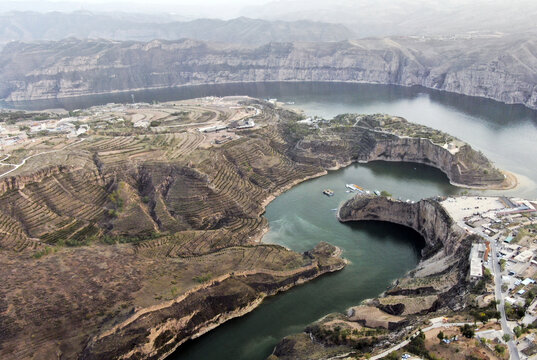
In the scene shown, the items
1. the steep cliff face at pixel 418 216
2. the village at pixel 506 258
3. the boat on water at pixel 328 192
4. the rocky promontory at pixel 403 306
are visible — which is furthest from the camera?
the boat on water at pixel 328 192

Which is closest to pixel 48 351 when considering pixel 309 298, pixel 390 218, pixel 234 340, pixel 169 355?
pixel 169 355

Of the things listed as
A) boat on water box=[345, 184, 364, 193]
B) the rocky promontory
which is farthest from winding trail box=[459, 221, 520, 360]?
boat on water box=[345, 184, 364, 193]

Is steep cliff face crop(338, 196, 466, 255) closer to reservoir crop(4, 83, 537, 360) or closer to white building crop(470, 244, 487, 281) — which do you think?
reservoir crop(4, 83, 537, 360)

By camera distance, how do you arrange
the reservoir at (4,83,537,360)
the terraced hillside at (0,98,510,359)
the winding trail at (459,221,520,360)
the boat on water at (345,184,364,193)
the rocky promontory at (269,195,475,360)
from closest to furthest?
1. the winding trail at (459,221,520,360)
2. the rocky promontory at (269,195,475,360)
3. the terraced hillside at (0,98,510,359)
4. the reservoir at (4,83,537,360)
5. the boat on water at (345,184,364,193)

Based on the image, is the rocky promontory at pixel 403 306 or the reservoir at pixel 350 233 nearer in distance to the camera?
the rocky promontory at pixel 403 306

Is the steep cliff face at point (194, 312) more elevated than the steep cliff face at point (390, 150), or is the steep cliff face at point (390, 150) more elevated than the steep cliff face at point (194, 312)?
the steep cliff face at point (390, 150)

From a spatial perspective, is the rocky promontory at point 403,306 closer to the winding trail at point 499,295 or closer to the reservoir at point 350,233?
the winding trail at point 499,295

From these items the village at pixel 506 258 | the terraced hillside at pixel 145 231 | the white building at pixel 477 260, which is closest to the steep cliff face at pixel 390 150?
the terraced hillside at pixel 145 231

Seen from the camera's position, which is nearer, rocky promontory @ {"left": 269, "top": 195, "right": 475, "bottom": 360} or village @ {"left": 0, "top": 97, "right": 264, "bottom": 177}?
rocky promontory @ {"left": 269, "top": 195, "right": 475, "bottom": 360}

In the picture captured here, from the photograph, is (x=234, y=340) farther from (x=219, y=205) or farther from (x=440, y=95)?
(x=440, y=95)

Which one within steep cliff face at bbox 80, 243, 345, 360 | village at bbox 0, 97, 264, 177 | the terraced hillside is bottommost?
steep cliff face at bbox 80, 243, 345, 360
